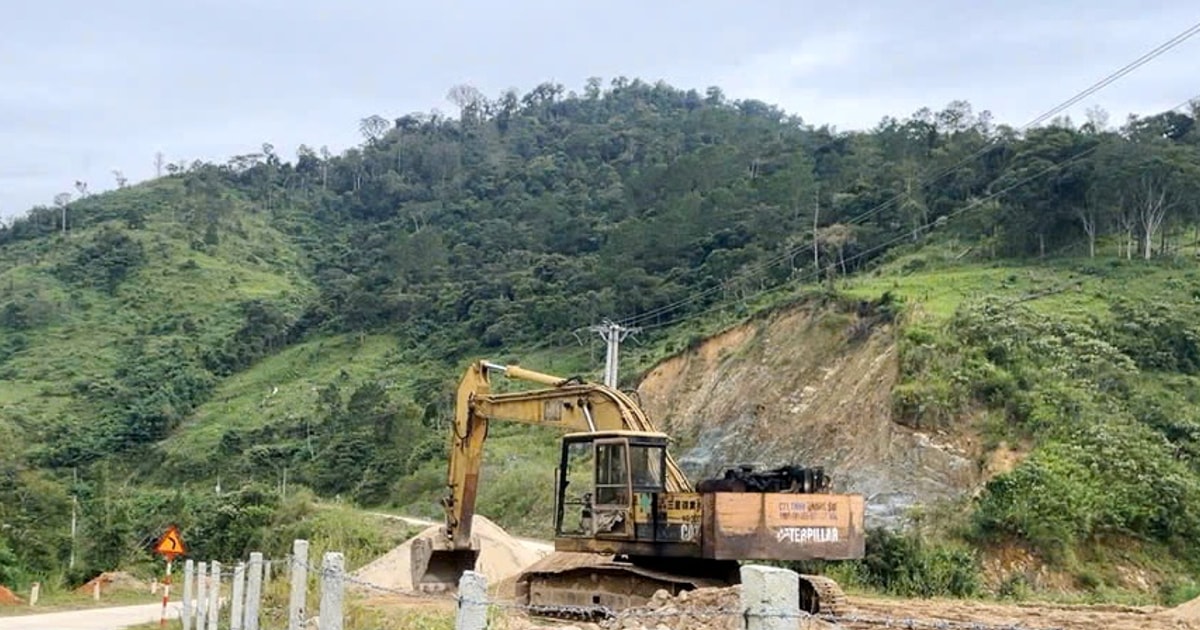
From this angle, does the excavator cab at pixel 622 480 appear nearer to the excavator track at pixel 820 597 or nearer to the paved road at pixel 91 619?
the excavator track at pixel 820 597

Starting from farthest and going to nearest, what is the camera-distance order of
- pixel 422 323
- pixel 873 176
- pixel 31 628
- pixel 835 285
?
pixel 422 323, pixel 873 176, pixel 835 285, pixel 31 628

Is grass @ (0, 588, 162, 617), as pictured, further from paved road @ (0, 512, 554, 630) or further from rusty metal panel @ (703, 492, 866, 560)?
rusty metal panel @ (703, 492, 866, 560)

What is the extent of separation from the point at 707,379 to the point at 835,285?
584cm

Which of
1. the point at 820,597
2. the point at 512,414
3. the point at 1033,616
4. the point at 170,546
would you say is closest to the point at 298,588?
the point at 820,597

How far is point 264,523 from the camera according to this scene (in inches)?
1556

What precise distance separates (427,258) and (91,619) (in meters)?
65.5

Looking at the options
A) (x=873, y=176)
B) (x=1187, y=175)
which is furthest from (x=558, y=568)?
(x=873, y=176)

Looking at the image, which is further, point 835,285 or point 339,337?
point 339,337

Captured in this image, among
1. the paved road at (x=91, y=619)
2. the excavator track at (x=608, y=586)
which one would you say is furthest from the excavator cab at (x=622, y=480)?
the paved road at (x=91, y=619)

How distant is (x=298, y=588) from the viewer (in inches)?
367

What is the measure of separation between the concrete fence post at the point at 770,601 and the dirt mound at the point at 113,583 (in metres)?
27.8

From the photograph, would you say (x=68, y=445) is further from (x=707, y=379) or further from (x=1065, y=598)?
(x=1065, y=598)

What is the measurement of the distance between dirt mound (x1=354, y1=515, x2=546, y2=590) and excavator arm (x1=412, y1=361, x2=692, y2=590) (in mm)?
3509

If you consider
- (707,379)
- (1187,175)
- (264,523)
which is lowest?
(264,523)
